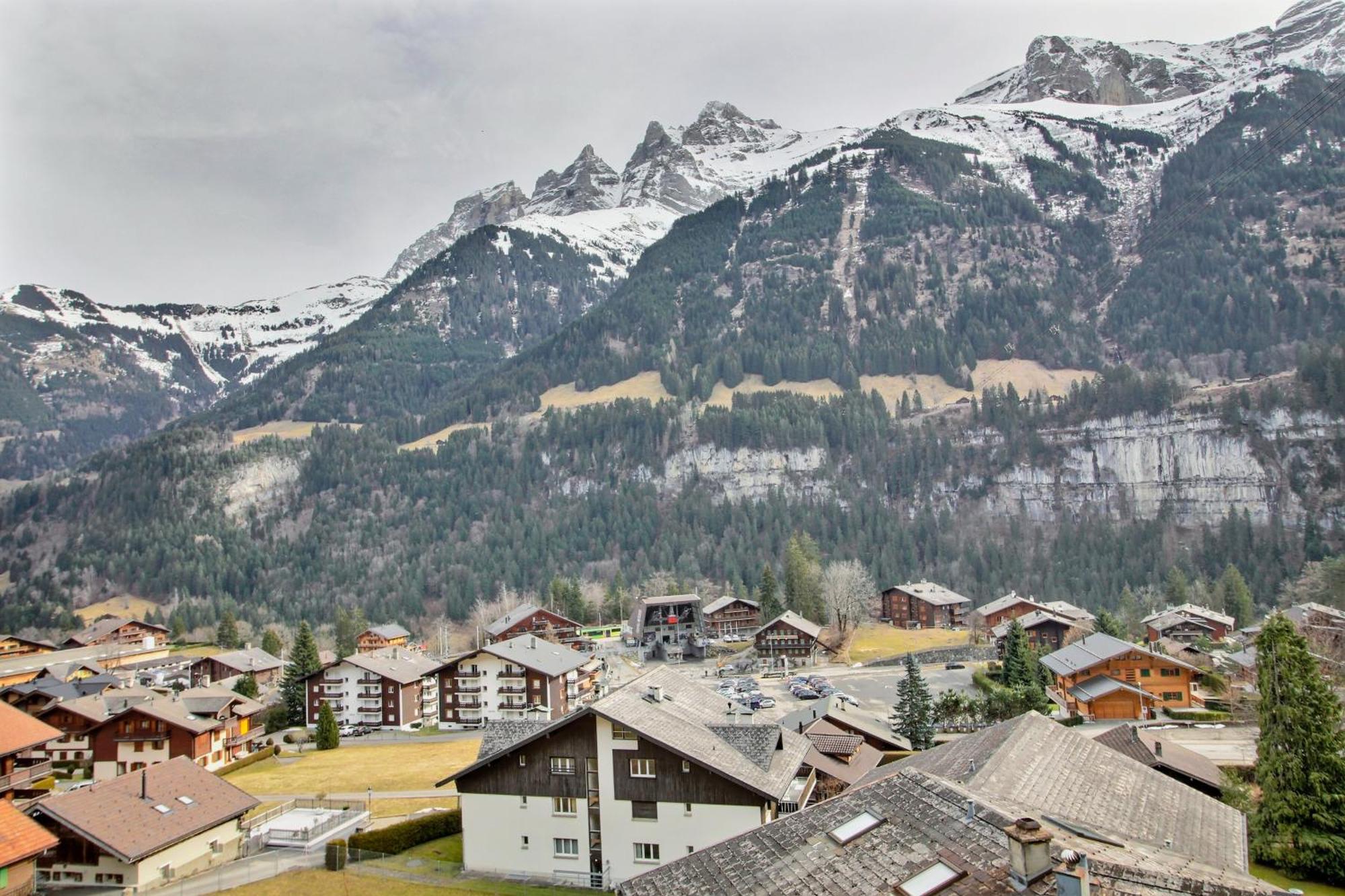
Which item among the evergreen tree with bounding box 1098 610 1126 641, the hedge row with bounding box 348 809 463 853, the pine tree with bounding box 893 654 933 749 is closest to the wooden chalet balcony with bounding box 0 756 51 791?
the hedge row with bounding box 348 809 463 853

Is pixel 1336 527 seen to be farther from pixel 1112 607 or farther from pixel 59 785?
pixel 59 785

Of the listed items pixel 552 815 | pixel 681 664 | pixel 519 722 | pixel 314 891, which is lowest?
pixel 681 664

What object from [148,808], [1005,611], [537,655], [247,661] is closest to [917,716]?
[537,655]

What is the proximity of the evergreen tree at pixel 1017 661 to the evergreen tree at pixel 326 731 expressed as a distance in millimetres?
54436

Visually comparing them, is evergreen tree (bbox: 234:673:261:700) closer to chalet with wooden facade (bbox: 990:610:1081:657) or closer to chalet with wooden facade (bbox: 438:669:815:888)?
chalet with wooden facade (bbox: 438:669:815:888)

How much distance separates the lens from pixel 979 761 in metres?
22.7

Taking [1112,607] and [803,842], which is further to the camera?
[1112,607]

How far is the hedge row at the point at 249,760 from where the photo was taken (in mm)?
64188

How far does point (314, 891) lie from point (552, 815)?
9.53m

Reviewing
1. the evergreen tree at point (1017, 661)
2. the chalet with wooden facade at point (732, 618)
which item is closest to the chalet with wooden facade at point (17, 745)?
the evergreen tree at point (1017, 661)

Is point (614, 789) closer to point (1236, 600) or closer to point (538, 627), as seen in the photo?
point (538, 627)

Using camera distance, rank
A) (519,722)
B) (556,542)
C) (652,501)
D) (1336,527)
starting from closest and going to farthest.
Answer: (519,722) → (1336,527) → (556,542) → (652,501)

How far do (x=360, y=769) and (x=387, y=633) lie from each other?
6683cm

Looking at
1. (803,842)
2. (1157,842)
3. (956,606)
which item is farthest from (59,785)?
(956,606)
